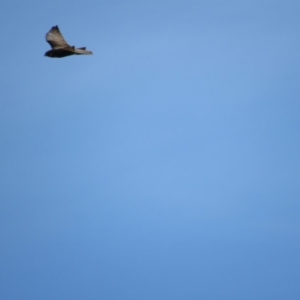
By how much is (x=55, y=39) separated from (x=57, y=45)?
0.55 ft

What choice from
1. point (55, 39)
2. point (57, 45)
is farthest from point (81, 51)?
point (55, 39)

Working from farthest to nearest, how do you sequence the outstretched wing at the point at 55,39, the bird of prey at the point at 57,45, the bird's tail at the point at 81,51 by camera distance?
1. the outstretched wing at the point at 55,39
2. the bird of prey at the point at 57,45
3. the bird's tail at the point at 81,51

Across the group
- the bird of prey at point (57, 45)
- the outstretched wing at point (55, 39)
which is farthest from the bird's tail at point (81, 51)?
the outstretched wing at point (55, 39)

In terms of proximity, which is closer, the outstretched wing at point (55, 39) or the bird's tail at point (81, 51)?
the bird's tail at point (81, 51)

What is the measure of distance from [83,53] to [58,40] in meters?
0.92

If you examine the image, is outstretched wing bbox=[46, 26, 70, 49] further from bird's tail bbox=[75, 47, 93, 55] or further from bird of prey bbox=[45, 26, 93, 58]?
bird's tail bbox=[75, 47, 93, 55]

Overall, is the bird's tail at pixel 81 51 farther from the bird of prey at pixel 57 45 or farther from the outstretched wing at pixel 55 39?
the outstretched wing at pixel 55 39

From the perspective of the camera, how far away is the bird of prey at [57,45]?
935 cm

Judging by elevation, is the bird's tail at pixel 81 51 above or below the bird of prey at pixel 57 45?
below

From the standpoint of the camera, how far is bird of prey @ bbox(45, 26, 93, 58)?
9.35 m

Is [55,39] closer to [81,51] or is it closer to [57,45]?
[57,45]

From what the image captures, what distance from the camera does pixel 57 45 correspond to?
9.55m

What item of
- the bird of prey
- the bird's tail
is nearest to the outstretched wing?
the bird of prey

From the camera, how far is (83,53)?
8984 mm
